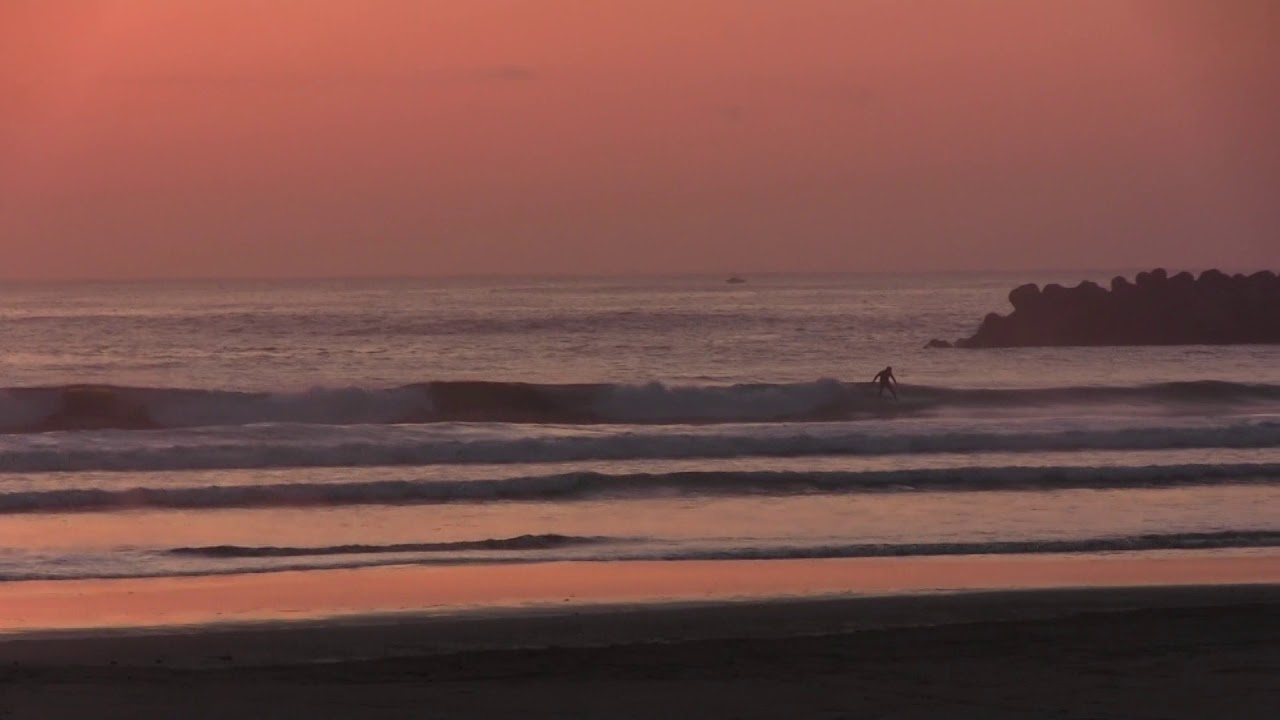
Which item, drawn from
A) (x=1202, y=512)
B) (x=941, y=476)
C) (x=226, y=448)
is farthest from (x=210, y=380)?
(x=1202, y=512)

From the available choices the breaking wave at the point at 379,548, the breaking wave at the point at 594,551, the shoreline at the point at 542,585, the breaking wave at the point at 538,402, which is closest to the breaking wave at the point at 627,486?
the breaking wave at the point at 379,548

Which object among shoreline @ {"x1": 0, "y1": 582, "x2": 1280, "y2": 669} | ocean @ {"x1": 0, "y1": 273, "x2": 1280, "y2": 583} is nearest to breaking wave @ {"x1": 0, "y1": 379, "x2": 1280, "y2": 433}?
ocean @ {"x1": 0, "y1": 273, "x2": 1280, "y2": 583}

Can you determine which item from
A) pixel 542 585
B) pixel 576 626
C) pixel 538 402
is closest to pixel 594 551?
pixel 542 585

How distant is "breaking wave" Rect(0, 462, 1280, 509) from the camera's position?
17.0 m

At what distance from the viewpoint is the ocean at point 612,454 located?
14.1 metres

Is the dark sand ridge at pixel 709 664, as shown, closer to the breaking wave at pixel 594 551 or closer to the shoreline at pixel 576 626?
Result: the shoreline at pixel 576 626

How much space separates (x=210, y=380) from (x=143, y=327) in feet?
78.4

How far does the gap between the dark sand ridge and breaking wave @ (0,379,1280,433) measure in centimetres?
2014

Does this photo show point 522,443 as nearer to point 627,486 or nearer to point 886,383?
point 627,486

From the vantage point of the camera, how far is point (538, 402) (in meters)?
32.9

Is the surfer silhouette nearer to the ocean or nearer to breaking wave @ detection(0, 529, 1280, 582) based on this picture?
the ocean

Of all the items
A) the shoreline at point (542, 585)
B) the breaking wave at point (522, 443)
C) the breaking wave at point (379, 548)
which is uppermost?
the shoreline at point (542, 585)

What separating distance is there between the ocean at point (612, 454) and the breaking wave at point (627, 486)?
2.2 inches

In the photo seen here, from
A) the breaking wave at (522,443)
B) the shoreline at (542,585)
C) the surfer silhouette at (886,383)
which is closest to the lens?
the shoreline at (542,585)
